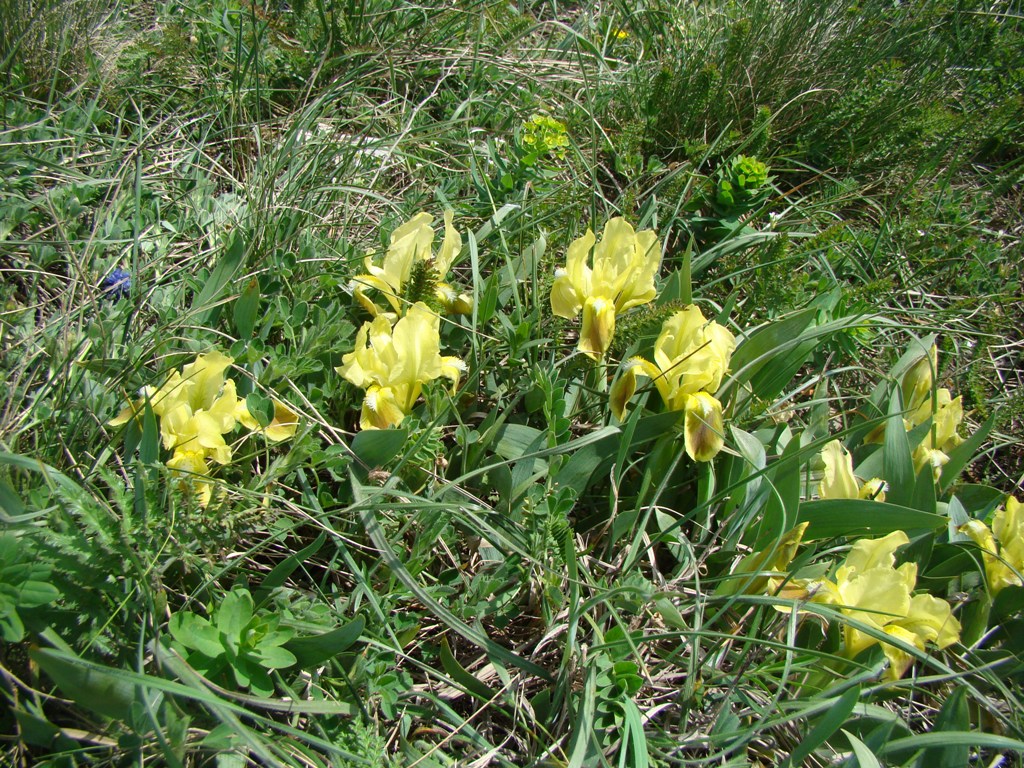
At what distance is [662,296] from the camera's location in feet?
5.80

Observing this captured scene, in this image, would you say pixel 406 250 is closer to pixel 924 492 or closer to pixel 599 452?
pixel 599 452

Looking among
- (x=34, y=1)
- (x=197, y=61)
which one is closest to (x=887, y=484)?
(x=197, y=61)

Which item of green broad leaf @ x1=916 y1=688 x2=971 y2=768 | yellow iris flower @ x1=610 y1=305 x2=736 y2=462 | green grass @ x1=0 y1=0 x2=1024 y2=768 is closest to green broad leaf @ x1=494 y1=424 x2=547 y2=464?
green grass @ x1=0 y1=0 x2=1024 y2=768

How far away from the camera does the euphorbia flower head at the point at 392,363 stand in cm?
142

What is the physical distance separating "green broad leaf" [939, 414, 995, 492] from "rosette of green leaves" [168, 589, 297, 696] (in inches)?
56.2

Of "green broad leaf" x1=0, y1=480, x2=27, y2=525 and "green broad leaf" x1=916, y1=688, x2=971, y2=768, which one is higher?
"green broad leaf" x1=0, y1=480, x2=27, y2=525

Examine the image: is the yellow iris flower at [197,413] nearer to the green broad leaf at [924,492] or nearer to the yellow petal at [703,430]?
the yellow petal at [703,430]

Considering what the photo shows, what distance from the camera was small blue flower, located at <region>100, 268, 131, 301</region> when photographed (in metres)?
1.71

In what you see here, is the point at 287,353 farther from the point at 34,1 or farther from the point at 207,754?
the point at 34,1

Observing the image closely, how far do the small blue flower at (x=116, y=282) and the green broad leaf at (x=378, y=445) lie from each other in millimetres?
730

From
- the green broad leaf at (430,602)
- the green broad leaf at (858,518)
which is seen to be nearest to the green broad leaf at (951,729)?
the green broad leaf at (858,518)

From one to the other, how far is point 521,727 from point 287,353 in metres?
0.89

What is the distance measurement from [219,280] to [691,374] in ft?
3.41

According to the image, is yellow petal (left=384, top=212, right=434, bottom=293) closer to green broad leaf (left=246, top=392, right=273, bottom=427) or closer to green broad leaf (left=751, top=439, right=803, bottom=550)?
green broad leaf (left=246, top=392, right=273, bottom=427)
